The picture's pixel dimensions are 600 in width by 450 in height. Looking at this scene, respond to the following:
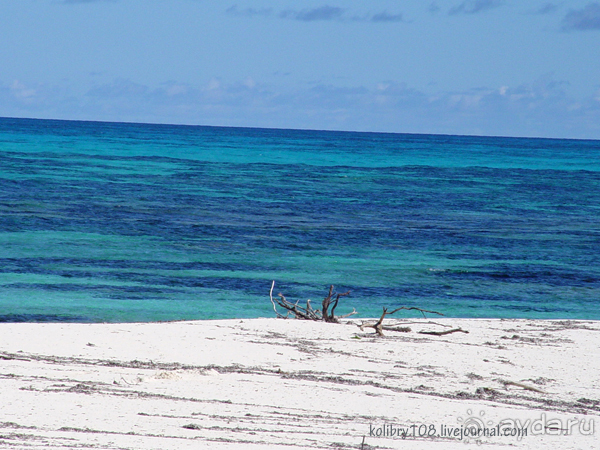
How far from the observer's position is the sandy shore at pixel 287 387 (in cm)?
588

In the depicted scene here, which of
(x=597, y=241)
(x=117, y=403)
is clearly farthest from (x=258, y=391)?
(x=597, y=241)

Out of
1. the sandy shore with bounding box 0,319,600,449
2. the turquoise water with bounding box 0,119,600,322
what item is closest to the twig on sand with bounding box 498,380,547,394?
the sandy shore with bounding box 0,319,600,449

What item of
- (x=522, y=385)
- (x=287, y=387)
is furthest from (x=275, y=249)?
(x=287, y=387)

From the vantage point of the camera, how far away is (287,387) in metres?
7.54

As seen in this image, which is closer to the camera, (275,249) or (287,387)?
(287,387)

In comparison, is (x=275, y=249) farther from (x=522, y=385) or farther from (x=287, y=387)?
(x=287, y=387)

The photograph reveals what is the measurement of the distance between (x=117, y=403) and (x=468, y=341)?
593cm

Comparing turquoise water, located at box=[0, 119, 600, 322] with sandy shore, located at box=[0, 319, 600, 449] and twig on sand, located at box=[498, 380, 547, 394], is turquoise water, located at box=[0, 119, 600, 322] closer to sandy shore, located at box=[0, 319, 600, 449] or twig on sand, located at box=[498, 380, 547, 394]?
sandy shore, located at box=[0, 319, 600, 449]

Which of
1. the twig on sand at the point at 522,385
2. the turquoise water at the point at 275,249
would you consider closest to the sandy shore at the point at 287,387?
the twig on sand at the point at 522,385

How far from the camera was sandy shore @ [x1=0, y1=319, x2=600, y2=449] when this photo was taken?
588 centimetres

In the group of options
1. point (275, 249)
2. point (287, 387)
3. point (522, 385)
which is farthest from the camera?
point (275, 249)

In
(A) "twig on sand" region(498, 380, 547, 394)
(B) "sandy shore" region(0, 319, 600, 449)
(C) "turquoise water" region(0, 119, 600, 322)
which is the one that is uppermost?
(C) "turquoise water" region(0, 119, 600, 322)

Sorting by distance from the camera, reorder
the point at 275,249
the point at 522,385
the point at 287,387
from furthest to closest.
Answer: the point at 275,249, the point at 522,385, the point at 287,387

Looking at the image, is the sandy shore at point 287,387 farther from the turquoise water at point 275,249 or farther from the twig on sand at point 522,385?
the turquoise water at point 275,249
